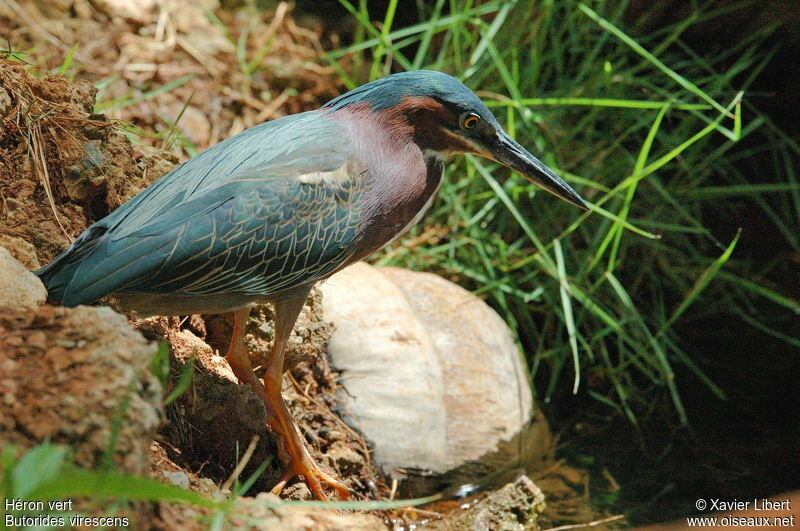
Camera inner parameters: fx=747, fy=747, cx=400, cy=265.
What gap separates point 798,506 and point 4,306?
9.00 ft

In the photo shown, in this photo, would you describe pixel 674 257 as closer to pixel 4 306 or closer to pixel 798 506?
pixel 798 506

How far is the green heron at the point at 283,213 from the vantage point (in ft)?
6.56

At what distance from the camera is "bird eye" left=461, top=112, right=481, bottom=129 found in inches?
93.3

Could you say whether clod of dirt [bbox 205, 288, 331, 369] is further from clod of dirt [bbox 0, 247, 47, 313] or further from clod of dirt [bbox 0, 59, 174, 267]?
clod of dirt [bbox 0, 247, 47, 313]

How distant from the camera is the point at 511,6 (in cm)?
381

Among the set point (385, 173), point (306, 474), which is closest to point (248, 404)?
point (306, 474)

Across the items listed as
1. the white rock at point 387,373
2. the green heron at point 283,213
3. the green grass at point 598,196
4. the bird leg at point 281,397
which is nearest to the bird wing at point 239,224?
the green heron at point 283,213

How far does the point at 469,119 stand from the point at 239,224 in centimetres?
82

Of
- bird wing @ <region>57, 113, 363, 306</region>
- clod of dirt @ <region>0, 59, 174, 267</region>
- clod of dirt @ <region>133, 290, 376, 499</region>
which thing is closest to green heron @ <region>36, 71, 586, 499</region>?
bird wing @ <region>57, 113, 363, 306</region>

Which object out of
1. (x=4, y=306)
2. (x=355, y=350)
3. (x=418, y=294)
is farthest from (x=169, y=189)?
(x=418, y=294)

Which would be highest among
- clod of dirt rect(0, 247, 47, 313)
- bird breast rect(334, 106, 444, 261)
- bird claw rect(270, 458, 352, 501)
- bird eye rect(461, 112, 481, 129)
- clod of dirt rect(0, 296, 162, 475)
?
bird eye rect(461, 112, 481, 129)

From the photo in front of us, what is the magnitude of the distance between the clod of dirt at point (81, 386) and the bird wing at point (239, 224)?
392 mm

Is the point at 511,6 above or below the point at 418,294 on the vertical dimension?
above

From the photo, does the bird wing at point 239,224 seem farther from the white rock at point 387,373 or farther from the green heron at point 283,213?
the white rock at point 387,373
